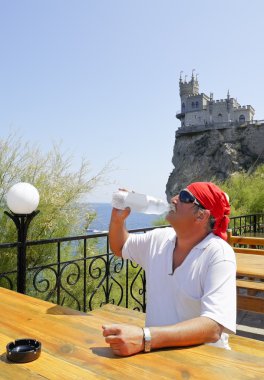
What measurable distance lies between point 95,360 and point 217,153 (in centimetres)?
3389

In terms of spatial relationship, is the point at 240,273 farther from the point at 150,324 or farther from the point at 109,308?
the point at 150,324

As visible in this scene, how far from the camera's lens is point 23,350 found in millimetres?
966

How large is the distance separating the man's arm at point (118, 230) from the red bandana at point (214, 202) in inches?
18.3

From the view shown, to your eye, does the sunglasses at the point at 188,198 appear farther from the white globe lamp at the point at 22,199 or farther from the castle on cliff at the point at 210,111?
the castle on cliff at the point at 210,111

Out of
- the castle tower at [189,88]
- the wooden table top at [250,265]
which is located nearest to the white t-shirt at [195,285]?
the wooden table top at [250,265]

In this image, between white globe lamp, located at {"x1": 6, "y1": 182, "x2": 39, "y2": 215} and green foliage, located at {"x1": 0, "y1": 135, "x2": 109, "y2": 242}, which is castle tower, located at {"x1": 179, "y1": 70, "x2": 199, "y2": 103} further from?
white globe lamp, located at {"x1": 6, "y1": 182, "x2": 39, "y2": 215}

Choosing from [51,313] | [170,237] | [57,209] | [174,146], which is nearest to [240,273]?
[170,237]

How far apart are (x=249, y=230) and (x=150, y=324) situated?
215 inches

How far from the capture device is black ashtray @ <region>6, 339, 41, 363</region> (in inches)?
36.5

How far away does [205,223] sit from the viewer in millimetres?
1416

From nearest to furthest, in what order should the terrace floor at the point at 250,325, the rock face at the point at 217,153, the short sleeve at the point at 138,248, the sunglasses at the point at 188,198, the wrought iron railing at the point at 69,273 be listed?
1. the sunglasses at the point at 188,198
2. the short sleeve at the point at 138,248
3. the terrace floor at the point at 250,325
4. the wrought iron railing at the point at 69,273
5. the rock face at the point at 217,153

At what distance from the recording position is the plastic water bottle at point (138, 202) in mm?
1626

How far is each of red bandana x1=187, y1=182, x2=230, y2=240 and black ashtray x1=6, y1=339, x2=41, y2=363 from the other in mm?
844

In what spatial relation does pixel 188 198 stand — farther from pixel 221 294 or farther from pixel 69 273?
pixel 69 273
